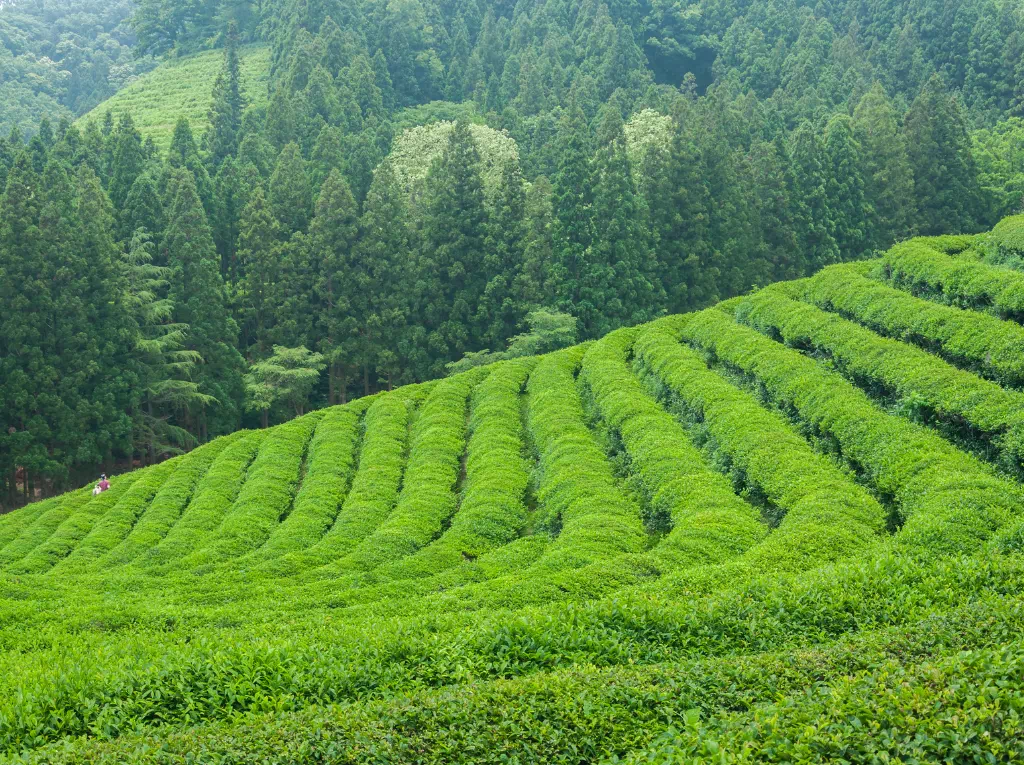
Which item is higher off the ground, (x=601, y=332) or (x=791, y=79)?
(x=791, y=79)

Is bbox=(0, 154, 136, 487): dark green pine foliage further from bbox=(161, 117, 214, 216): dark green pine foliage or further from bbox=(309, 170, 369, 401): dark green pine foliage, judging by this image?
bbox=(161, 117, 214, 216): dark green pine foliage

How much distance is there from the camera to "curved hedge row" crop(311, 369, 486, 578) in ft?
74.4

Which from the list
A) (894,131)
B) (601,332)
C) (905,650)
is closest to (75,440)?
(601,332)

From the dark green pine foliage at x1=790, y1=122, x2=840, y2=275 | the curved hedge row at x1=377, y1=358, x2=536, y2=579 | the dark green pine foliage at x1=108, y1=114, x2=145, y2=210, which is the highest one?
the dark green pine foliage at x1=108, y1=114, x2=145, y2=210

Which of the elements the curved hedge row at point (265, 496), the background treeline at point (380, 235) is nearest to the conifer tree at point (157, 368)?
the background treeline at point (380, 235)

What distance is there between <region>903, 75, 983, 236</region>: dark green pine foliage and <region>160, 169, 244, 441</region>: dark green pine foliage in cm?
4777

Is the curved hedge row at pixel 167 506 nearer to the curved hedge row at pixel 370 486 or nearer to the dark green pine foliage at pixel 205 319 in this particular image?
the curved hedge row at pixel 370 486

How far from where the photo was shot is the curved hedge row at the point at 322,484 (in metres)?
25.7

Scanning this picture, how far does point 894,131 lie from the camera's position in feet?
230

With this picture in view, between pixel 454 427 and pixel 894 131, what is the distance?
5065 centimetres

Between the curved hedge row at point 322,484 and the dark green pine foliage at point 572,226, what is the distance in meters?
18.2

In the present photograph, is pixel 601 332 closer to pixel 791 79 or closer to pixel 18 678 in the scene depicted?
pixel 18 678

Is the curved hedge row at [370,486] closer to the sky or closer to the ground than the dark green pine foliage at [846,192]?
closer to the ground

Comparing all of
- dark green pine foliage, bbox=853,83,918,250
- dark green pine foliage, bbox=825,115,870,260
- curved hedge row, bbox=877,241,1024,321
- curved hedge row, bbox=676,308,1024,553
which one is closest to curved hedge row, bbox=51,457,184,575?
curved hedge row, bbox=676,308,1024,553
